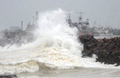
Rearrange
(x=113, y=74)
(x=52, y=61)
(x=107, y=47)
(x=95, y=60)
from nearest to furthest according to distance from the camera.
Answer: (x=113, y=74)
(x=52, y=61)
(x=95, y=60)
(x=107, y=47)

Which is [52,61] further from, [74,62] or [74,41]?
[74,41]

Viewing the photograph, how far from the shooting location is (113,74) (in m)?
13.5

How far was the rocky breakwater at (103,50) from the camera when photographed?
17.7 metres

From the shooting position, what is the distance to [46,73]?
1414cm

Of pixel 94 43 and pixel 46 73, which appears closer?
pixel 46 73

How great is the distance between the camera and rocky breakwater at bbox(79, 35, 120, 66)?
1772 centimetres

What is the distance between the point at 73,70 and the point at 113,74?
2.48 metres

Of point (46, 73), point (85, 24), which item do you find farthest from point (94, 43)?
point (85, 24)

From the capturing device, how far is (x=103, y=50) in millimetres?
20359

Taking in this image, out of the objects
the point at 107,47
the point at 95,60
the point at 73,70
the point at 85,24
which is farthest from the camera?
the point at 85,24

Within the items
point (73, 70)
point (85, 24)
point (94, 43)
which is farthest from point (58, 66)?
point (85, 24)

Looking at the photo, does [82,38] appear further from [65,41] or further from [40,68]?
[40,68]

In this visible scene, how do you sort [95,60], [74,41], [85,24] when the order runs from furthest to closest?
[85,24]
[74,41]
[95,60]

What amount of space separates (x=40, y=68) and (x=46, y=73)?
4.01 ft
